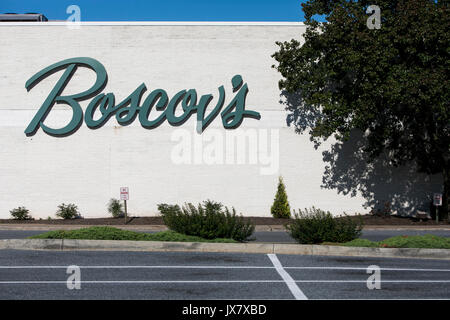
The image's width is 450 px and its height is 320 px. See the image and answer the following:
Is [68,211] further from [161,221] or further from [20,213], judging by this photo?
[161,221]

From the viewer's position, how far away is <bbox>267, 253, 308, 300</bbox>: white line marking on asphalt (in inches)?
379

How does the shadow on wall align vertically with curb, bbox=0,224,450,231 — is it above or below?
above

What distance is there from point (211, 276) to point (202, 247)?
347 centimetres

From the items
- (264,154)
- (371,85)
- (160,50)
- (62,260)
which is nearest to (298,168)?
(264,154)

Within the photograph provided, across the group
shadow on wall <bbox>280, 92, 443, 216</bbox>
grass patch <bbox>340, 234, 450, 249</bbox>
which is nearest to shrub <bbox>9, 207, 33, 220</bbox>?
shadow on wall <bbox>280, 92, 443, 216</bbox>

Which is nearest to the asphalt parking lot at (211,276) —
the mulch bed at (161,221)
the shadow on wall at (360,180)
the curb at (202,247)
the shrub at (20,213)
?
the curb at (202,247)

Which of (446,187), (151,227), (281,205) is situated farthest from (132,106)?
(446,187)

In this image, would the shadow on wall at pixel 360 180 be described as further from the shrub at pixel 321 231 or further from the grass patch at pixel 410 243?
the grass patch at pixel 410 243

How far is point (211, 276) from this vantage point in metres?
11.4

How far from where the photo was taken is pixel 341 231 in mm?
15445

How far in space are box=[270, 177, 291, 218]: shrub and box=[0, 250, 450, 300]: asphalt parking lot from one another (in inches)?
473

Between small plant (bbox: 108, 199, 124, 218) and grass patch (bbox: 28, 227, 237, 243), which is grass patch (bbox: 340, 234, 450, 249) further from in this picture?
small plant (bbox: 108, 199, 124, 218)

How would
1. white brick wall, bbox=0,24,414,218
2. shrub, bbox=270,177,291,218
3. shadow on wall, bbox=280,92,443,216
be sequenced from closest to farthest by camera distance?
shrub, bbox=270,177,291,218 → white brick wall, bbox=0,24,414,218 → shadow on wall, bbox=280,92,443,216
